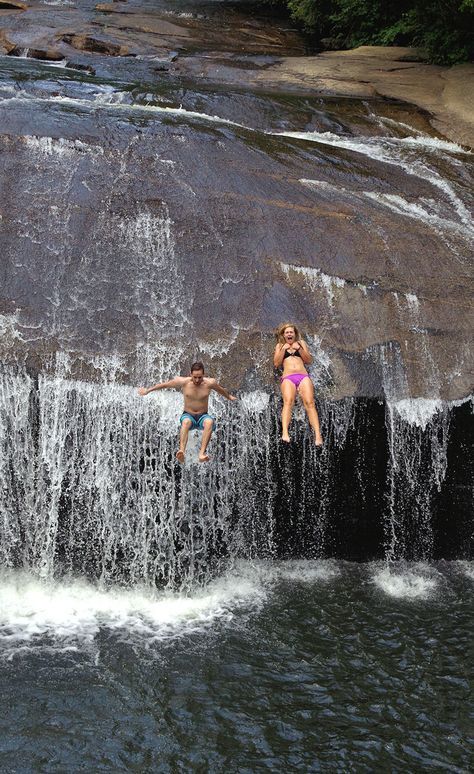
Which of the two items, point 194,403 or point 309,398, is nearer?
point 194,403

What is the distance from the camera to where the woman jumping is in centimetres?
923

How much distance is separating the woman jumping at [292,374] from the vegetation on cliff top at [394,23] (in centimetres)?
1027

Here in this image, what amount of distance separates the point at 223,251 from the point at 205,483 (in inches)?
113

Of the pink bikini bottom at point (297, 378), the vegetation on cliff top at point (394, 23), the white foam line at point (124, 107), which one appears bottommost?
the pink bikini bottom at point (297, 378)

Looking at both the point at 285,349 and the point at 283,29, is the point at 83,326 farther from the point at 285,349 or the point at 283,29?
the point at 283,29

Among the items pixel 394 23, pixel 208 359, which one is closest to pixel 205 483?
pixel 208 359

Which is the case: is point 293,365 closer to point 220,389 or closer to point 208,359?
point 220,389

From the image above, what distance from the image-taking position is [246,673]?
26.5 ft

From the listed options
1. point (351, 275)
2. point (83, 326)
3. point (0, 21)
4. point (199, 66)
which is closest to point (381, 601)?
point (351, 275)

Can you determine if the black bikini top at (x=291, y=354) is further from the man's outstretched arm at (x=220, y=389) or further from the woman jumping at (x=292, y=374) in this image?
the man's outstretched arm at (x=220, y=389)

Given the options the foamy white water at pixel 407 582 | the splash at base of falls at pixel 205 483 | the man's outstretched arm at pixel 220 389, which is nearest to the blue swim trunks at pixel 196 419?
the man's outstretched arm at pixel 220 389

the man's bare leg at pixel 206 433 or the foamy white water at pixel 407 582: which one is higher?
the man's bare leg at pixel 206 433

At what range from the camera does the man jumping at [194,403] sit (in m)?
8.91

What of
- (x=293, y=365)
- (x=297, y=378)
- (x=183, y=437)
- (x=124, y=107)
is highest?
(x=124, y=107)
